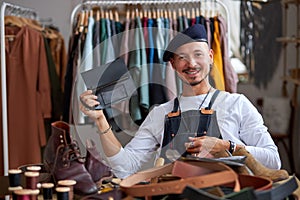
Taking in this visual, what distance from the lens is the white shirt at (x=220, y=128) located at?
4.99 feet

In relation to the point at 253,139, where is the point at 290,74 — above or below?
above

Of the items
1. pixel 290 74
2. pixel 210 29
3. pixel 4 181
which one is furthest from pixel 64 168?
pixel 290 74

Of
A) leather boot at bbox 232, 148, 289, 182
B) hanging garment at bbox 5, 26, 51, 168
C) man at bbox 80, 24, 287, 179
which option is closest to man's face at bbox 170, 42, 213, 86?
man at bbox 80, 24, 287, 179

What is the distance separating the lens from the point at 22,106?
2.61 m

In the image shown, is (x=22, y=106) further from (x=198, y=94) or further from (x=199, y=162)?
(x=199, y=162)

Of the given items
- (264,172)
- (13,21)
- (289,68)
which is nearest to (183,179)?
(264,172)

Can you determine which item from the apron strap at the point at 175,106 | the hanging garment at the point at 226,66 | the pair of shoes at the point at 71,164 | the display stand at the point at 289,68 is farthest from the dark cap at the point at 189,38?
the display stand at the point at 289,68

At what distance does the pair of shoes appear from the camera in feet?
3.82

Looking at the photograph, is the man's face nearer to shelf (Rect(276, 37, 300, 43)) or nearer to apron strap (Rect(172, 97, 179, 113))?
apron strap (Rect(172, 97, 179, 113))

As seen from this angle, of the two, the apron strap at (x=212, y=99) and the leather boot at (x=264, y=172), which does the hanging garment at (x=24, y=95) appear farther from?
the leather boot at (x=264, y=172)

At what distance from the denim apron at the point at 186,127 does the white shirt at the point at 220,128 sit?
0.10 feet

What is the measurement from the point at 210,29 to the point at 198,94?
872 mm

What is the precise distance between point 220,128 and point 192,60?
231 millimetres

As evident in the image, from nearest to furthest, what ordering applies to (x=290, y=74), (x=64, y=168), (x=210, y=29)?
(x=64, y=168) < (x=210, y=29) < (x=290, y=74)
